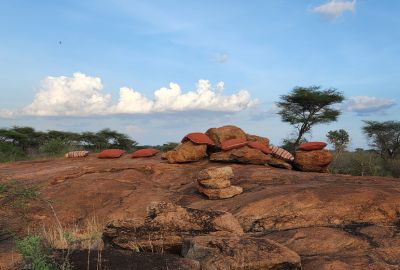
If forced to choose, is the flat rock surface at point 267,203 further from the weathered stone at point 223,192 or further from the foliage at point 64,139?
the foliage at point 64,139

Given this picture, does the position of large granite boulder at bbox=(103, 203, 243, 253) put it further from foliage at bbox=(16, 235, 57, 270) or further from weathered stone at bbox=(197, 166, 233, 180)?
weathered stone at bbox=(197, 166, 233, 180)

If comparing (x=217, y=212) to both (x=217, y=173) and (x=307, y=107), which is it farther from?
(x=307, y=107)

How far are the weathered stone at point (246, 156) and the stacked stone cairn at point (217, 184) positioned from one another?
268 centimetres

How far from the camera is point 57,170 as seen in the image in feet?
38.2

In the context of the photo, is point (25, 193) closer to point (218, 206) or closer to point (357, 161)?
point (218, 206)

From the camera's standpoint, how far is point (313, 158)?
35.6 ft

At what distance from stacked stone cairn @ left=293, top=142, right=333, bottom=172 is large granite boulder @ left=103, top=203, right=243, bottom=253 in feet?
19.5

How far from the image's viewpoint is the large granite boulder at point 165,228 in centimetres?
503

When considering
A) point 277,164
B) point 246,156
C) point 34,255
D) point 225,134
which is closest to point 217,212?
point 34,255

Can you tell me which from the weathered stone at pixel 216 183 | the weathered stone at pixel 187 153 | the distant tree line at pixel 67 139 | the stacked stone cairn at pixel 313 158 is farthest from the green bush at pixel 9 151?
the weathered stone at pixel 216 183

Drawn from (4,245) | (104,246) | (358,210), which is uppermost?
(358,210)

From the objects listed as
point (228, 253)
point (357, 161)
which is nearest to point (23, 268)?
point (228, 253)

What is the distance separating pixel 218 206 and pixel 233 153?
144 inches

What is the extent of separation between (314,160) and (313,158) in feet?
0.18
